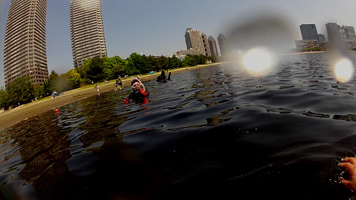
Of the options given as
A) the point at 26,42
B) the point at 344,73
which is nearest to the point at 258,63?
the point at 344,73

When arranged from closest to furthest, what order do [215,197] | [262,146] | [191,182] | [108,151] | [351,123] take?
[215,197], [191,182], [262,146], [351,123], [108,151]

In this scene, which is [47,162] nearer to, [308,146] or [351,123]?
[308,146]

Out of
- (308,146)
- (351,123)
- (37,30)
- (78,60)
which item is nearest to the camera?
(308,146)

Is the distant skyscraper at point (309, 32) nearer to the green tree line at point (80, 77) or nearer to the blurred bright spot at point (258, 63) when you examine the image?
the green tree line at point (80, 77)

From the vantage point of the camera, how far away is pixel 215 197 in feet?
5.93

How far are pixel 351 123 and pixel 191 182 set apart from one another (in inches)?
122

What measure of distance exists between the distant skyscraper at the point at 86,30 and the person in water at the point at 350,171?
6341 inches

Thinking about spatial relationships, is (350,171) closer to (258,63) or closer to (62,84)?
(258,63)

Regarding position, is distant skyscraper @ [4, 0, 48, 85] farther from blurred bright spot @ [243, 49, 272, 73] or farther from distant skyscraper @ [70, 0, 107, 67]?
blurred bright spot @ [243, 49, 272, 73]

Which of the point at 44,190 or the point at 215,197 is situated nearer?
the point at 215,197

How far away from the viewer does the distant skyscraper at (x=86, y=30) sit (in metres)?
146

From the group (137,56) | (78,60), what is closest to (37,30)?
(78,60)

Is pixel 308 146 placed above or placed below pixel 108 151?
below

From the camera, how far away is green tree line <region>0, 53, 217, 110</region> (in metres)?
50.9
